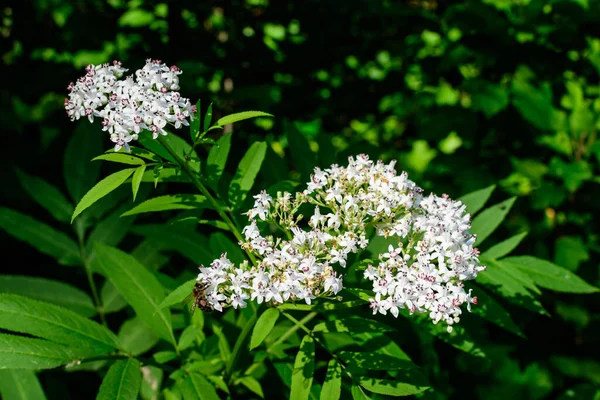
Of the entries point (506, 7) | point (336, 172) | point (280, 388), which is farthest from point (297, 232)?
point (506, 7)

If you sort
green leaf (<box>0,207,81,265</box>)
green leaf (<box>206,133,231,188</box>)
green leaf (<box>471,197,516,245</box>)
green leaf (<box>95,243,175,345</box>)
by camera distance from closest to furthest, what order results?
1. green leaf (<box>206,133,231,188</box>)
2. green leaf (<box>95,243,175,345</box>)
3. green leaf (<box>471,197,516,245</box>)
4. green leaf (<box>0,207,81,265</box>)

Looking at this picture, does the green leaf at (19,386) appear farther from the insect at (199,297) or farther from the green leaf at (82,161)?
the insect at (199,297)

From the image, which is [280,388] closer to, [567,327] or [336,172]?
[336,172]

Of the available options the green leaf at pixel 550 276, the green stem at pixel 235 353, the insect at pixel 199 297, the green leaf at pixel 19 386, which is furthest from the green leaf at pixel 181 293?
the green leaf at pixel 550 276

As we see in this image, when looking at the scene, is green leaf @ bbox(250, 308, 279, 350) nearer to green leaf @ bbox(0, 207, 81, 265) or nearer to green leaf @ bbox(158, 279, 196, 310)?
green leaf @ bbox(158, 279, 196, 310)

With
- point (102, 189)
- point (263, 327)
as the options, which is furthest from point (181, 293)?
point (102, 189)

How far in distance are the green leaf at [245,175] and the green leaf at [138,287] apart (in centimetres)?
58

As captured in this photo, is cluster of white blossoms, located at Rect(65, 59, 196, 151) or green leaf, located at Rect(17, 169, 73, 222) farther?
green leaf, located at Rect(17, 169, 73, 222)

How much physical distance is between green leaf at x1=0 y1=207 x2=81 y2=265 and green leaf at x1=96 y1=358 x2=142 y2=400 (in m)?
0.94

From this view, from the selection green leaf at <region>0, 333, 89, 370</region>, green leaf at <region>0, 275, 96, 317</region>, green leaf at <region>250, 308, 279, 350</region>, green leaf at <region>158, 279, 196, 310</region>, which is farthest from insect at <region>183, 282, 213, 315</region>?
green leaf at <region>0, 275, 96, 317</region>

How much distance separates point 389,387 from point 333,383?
219 mm

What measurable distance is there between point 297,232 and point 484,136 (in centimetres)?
253

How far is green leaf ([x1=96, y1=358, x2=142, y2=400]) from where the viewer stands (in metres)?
2.09

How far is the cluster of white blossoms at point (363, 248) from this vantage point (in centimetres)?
190
